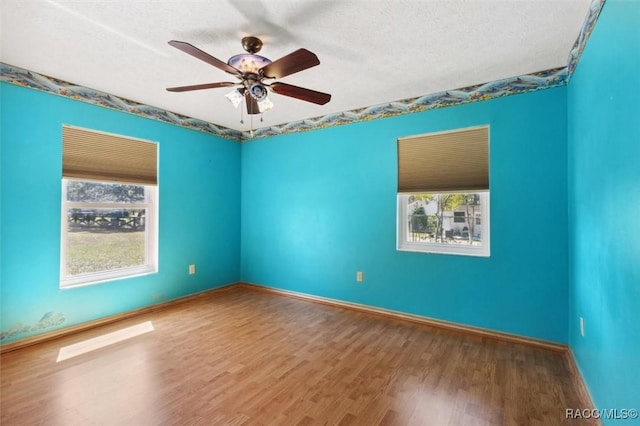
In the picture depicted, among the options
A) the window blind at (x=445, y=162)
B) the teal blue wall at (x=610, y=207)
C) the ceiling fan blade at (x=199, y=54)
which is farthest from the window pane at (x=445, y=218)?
the ceiling fan blade at (x=199, y=54)

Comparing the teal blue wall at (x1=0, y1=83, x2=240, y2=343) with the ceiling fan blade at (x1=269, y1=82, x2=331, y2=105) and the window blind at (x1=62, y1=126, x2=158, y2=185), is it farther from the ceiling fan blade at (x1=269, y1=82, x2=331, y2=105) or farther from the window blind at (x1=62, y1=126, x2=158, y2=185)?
the ceiling fan blade at (x1=269, y1=82, x2=331, y2=105)

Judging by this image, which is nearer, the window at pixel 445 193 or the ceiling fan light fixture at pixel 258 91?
the ceiling fan light fixture at pixel 258 91

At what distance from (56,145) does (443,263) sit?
13.9ft

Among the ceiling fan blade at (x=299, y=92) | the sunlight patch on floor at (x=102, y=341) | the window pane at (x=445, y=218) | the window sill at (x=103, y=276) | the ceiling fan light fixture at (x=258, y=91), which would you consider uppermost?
the ceiling fan blade at (x=299, y=92)

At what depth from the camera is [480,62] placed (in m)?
2.44

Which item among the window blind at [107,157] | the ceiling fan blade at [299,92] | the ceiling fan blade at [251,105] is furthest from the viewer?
the window blind at [107,157]

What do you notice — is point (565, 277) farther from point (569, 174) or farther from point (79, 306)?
point (79, 306)

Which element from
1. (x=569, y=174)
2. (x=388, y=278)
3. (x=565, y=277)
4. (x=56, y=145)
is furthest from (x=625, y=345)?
(x=56, y=145)

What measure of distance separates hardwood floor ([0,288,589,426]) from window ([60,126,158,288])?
0.75 metres

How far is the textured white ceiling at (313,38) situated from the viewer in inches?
69.9

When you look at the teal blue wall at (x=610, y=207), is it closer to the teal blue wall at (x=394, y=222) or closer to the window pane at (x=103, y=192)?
the teal blue wall at (x=394, y=222)

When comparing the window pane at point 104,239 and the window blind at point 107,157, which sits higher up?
the window blind at point 107,157

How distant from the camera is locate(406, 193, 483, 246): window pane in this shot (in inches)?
121

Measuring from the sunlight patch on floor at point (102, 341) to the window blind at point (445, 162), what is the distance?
10.8 ft
